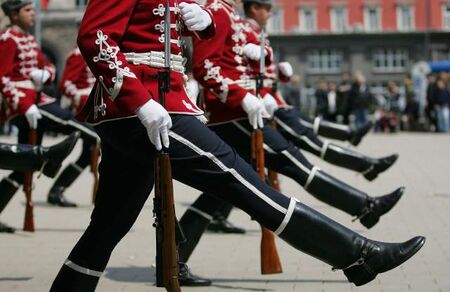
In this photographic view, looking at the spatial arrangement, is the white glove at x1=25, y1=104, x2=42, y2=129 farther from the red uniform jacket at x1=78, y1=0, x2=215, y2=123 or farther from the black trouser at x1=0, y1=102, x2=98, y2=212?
the red uniform jacket at x1=78, y1=0, x2=215, y2=123

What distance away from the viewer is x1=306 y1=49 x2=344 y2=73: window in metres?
73.3

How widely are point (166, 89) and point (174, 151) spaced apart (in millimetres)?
277

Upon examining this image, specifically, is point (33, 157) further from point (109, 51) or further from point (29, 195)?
point (109, 51)

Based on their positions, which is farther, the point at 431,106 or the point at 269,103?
the point at 431,106

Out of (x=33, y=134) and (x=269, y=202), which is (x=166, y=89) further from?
Answer: (x=33, y=134)

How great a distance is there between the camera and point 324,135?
11094mm

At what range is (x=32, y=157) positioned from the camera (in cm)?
671

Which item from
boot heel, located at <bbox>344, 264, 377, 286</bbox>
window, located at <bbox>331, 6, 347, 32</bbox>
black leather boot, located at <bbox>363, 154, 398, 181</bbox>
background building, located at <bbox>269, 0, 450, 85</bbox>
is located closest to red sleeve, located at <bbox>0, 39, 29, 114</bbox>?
black leather boot, located at <bbox>363, 154, 398, 181</bbox>

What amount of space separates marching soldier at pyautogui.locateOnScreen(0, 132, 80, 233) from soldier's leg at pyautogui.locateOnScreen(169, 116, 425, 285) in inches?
82.9

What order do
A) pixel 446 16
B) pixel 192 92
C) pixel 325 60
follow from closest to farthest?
pixel 192 92, pixel 325 60, pixel 446 16

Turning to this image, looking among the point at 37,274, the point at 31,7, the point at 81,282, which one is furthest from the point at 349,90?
the point at 81,282

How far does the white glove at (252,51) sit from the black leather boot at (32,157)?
1.38 metres

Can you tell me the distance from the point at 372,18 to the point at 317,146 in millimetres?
67840

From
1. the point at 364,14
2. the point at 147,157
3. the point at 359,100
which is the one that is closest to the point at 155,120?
the point at 147,157
